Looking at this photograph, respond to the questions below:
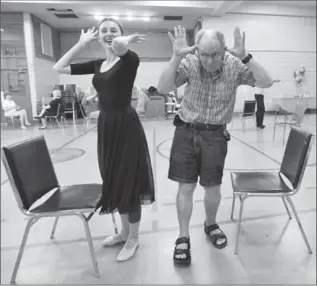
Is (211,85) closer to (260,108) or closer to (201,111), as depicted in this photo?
(201,111)

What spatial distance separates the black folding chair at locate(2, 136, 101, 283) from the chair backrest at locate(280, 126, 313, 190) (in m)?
1.07

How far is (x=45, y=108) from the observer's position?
21.9 ft

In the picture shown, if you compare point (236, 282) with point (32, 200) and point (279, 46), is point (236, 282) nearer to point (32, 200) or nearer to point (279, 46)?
point (32, 200)

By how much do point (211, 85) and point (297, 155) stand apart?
2.01ft

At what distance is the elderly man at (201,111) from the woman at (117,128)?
0.18 metres

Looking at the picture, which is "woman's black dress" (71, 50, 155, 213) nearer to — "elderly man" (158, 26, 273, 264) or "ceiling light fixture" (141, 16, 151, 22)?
"elderly man" (158, 26, 273, 264)

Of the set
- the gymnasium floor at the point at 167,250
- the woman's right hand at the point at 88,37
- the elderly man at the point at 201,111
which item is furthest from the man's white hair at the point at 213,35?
the gymnasium floor at the point at 167,250

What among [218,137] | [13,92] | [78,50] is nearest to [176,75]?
[218,137]

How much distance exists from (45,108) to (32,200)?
5867 mm

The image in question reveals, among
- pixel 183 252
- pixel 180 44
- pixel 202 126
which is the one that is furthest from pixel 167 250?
pixel 180 44

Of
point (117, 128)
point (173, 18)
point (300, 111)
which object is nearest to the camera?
point (117, 128)

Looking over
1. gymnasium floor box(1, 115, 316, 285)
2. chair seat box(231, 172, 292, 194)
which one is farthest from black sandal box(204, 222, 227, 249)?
chair seat box(231, 172, 292, 194)

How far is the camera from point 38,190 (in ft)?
4.66

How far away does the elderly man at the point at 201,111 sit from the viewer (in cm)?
128
